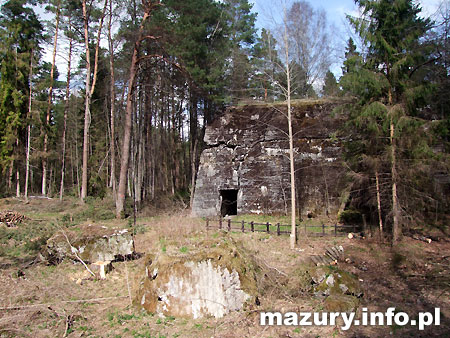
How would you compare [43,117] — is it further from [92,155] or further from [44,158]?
[92,155]

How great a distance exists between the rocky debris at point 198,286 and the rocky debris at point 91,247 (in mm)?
3161

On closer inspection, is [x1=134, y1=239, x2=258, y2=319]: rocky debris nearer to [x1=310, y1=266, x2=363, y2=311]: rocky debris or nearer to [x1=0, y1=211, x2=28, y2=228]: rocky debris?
[x1=310, y1=266, x2=363, y2=311]: rocky debris

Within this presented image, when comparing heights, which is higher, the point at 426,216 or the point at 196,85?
the point at 196,85

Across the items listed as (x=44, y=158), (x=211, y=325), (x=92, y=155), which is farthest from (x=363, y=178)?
(x=92, y=155)

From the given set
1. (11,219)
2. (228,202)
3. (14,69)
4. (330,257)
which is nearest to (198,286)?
(330,257)

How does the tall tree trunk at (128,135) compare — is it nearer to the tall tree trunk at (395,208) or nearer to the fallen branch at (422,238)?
the tall tree trunk at (395,208)

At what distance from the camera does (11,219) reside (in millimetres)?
14789

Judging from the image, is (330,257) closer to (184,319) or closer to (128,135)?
(184,319)

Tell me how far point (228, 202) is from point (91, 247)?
36.4 ft

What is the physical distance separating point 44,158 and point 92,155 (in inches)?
210

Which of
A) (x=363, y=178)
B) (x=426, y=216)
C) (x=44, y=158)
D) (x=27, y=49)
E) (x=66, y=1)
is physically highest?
(x=66, y=1)

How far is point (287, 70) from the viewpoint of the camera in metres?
12.3

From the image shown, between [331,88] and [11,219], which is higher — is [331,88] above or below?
above

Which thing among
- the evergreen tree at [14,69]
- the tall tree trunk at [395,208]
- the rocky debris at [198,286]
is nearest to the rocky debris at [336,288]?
the rocky debris at [198,286]
